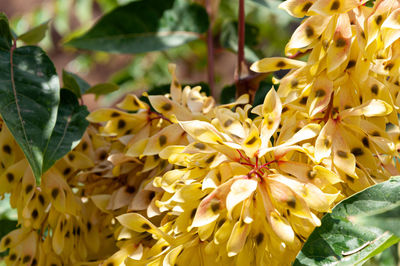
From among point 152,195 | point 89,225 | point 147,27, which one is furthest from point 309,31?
point 147,27

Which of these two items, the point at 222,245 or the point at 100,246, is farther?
the point at 100,246

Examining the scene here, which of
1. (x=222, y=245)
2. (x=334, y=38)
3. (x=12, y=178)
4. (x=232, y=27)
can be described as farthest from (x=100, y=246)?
(x=232, y=27)

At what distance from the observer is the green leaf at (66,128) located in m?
0.56

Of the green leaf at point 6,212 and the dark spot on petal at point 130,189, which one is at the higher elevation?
the dark spot on petal at point 130,189

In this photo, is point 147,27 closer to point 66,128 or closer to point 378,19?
point 66,128

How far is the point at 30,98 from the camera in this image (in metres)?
0.56

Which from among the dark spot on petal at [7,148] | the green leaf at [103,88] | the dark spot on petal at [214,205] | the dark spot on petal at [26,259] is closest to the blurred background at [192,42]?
the green leaf at [103,88]

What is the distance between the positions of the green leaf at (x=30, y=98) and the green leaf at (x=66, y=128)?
1.2 inches

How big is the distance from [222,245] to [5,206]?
671mm

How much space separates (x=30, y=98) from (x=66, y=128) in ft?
0.22

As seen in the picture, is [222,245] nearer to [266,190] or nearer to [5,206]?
[266,190]

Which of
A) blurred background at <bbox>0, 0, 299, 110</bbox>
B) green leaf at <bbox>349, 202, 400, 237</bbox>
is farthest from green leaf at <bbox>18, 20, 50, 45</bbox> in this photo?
green leaf at <bbox>349, 202, 400, 237</bbox>

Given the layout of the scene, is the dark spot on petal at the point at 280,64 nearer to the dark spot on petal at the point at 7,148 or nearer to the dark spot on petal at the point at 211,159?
the dark spot on petal at the point at 211,159

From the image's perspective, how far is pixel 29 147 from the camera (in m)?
0.52
